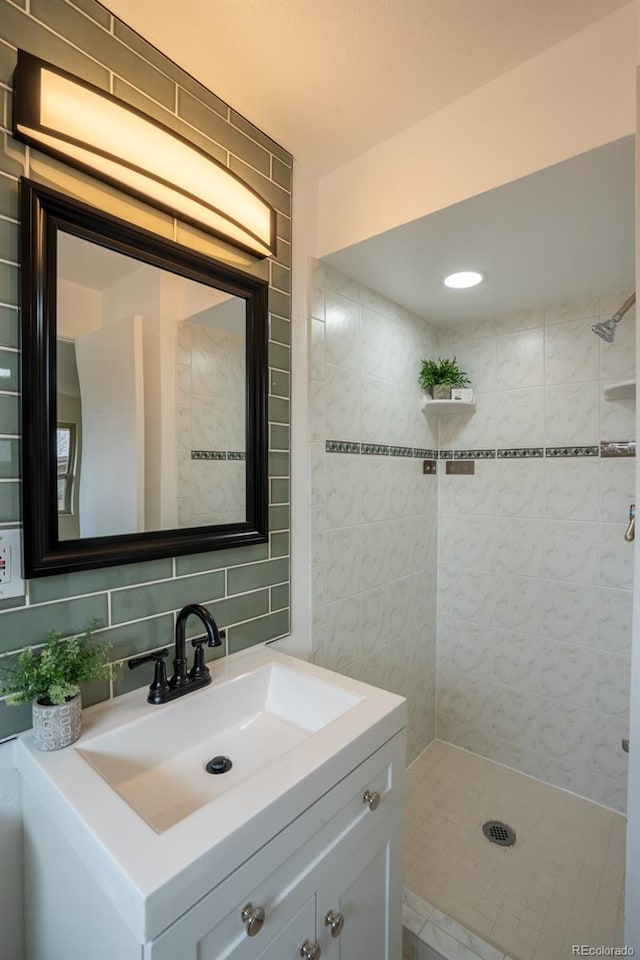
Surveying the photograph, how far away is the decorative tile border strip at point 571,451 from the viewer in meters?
1.96

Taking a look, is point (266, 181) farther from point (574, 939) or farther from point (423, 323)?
point (574, 939)

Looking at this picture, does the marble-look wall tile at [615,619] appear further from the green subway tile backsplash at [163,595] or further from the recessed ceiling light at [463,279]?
the green subway tile backsplash at [163,595]

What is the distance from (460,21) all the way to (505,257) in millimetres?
707

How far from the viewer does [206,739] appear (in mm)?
1115

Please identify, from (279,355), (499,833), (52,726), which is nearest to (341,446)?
(279,355)

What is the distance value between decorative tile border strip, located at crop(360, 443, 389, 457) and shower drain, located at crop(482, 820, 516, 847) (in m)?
1.62

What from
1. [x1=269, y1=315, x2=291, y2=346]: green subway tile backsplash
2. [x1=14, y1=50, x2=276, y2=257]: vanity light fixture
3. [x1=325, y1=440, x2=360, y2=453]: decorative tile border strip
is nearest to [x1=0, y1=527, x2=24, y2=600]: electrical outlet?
[x1=14, y1=50, x2=276, y2=257]: vanity light fixture

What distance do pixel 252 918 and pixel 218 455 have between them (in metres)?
0.99

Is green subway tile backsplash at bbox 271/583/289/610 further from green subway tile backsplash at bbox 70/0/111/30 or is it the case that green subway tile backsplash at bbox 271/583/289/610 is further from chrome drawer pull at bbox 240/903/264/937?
green subway tile backsplash at bbox 70/0/111/30

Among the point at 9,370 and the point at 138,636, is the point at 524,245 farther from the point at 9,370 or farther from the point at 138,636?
the point at 138,636

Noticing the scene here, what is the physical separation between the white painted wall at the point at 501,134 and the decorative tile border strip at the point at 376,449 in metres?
0.76

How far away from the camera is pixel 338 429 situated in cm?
173

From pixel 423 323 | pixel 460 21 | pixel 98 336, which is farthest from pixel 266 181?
pixel 423 323

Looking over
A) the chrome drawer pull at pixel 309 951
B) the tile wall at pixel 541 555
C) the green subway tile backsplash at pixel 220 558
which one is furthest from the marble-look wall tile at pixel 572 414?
the chrome drawer pull at pixel 309 951
